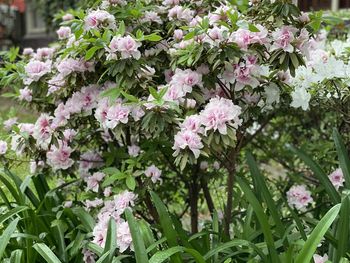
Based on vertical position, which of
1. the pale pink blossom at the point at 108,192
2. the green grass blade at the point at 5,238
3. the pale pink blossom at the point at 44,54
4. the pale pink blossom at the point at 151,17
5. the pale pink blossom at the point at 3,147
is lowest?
the pale pink blossom at the point at 108,192

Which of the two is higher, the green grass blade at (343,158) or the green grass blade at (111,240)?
the green grass blade at (343,158)

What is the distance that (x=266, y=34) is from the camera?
94.9 inches

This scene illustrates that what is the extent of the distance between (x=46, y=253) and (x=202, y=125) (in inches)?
31.3

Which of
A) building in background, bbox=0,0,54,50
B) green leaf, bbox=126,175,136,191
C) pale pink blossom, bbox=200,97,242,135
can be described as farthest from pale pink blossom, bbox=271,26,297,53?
building in background, bbox=0,0,54,50

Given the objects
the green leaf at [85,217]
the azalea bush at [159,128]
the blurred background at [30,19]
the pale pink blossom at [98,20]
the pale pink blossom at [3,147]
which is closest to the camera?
the azalea bush at [159,128]

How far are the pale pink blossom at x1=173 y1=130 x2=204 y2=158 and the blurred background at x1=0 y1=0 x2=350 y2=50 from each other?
26.4ft

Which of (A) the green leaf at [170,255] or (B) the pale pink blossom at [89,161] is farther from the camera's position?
(B) the pale pink blossom at [89,161]

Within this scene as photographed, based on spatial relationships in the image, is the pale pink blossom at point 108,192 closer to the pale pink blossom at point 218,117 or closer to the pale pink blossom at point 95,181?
the pale pink blossom at point 95,181

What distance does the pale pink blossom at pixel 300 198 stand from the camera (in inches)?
122

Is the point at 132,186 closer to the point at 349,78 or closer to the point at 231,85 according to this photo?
the point at 231,85

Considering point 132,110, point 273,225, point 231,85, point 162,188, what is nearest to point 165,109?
point 132,110

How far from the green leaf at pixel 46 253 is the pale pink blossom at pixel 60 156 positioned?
1.95ft

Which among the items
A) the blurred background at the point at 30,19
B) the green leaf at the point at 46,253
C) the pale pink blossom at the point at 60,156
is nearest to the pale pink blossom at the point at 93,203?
the pale pink blossom at the point at 60,156

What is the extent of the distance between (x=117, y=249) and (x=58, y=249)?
1.33 ft
